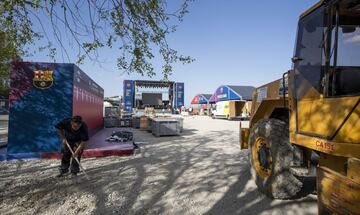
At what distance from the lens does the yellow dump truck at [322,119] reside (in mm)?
2785

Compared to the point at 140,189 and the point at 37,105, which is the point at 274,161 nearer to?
the point at 140,189

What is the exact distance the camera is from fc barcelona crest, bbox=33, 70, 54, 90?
26.3ft

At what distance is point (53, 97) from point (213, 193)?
5.69 meters

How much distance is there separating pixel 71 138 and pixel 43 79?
111 inches

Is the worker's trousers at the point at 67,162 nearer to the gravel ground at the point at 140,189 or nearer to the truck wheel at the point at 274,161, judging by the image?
the gravel ground at the point at 140,189

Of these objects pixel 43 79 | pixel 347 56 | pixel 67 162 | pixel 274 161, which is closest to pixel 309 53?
pixel 347 56

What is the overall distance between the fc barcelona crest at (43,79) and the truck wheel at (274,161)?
612 cm

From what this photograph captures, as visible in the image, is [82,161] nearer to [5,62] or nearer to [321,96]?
[5,62]

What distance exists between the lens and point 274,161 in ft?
13.9

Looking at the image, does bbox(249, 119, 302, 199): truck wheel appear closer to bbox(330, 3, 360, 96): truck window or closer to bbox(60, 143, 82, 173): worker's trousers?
bbox(330, 3, 360, 96): truck window

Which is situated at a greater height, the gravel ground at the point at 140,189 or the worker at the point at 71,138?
the worker at the point at 71,138

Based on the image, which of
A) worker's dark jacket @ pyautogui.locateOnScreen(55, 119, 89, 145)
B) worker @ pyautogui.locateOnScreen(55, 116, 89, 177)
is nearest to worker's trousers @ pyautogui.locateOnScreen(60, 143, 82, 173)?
worker @ pyautogui.locateOnScreen(55, 116, 89, 177)

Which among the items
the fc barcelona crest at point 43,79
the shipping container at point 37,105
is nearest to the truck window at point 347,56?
the shipping container at point 37,105

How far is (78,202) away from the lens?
14.8 feet
